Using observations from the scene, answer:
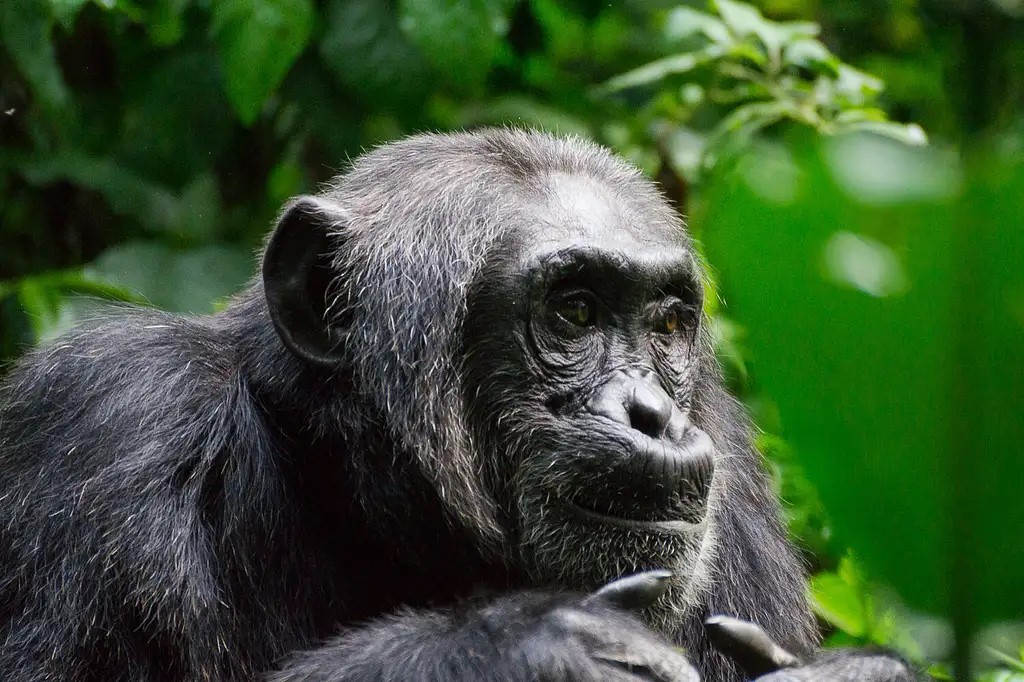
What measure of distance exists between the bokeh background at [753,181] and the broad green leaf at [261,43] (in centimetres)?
1

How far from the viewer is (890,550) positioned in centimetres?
89

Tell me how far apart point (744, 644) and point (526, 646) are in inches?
22.9

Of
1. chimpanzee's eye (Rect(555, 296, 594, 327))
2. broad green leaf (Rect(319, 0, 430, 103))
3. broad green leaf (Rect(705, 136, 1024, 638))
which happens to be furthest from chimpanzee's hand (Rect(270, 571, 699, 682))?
broad green leaf (Rect(319, 0, 430, 103))

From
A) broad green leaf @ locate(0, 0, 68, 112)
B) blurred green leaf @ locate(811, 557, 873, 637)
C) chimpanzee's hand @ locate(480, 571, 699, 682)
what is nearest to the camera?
chimpanzee's hand @ locate(480, 571, 699, 682)

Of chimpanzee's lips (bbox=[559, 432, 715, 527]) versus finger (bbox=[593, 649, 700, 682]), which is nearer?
finger (bbox=[593, 649, 700, 682])

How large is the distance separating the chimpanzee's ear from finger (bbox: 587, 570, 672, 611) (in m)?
0.95

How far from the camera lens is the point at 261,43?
4.81m

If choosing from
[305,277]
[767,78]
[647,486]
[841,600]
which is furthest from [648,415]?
[767,78]

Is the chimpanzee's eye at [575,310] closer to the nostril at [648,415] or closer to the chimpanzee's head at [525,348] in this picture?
the chimpanzee's head at [525,348]

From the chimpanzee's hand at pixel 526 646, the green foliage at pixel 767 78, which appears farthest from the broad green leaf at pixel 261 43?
the chimpanzee's hand at pixel 526 646

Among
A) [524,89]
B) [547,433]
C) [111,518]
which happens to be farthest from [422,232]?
[524,89]

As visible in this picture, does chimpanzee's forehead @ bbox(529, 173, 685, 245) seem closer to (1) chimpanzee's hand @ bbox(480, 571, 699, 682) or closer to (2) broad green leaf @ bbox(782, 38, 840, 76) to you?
(1) chimpanzee's hand @ bbox(480, 571, 699, 682)

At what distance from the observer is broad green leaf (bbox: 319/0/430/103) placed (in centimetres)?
527

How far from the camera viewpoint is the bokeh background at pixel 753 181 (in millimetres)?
826
